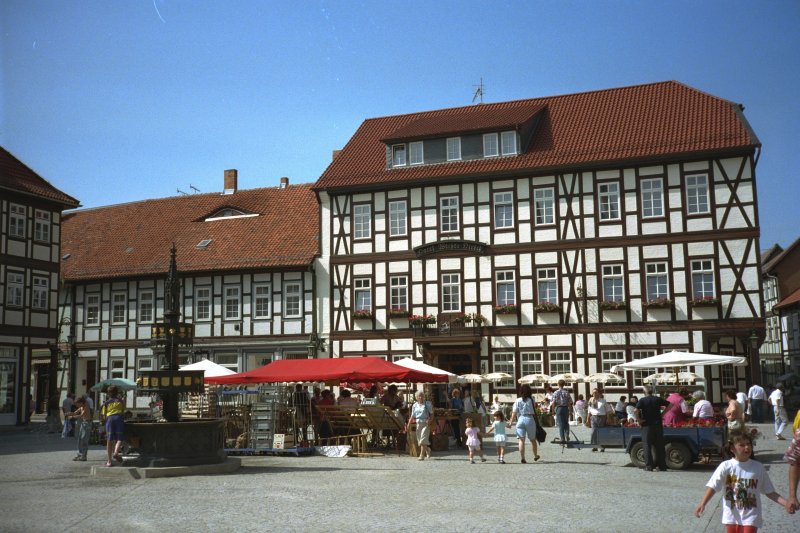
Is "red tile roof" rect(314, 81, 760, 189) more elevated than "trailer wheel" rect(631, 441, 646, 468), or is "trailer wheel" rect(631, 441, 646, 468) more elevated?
"red tile roof" rect(314, 81, 760, 189)

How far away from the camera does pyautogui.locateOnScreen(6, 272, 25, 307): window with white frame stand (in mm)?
35500

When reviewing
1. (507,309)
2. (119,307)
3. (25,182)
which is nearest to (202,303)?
(119,307)

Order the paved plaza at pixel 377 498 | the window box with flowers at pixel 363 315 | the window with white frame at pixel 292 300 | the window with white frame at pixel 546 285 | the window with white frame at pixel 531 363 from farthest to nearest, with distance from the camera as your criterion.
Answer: the window with white frame at pixel 292 300 < the window box with flowers at pixel 363 315 < the window with white frame at pixel 546 285 < the window with white frame at pixel 531 363 < the paved plaza at pixel 377 498

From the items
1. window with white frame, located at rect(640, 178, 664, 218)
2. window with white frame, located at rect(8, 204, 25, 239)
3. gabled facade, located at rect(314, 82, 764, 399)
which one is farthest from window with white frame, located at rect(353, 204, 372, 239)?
window with white frame, located at rect(8, 204, 25, 239)

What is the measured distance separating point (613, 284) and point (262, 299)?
1542 cm

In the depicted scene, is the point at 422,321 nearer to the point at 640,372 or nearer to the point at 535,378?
the point at 535,378

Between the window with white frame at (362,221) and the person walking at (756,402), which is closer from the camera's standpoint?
the person walking at (756,402)

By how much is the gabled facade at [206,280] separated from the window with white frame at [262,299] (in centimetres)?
4

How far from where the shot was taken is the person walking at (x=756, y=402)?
29562 mm

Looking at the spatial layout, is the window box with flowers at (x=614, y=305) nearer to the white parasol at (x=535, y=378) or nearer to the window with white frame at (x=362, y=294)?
the white parasol at (x=535, y=378)

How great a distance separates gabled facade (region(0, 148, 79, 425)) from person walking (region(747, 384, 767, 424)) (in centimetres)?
2618

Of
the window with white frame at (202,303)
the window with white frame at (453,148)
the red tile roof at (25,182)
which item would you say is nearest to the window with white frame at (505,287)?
the window with white frame at (453,148)

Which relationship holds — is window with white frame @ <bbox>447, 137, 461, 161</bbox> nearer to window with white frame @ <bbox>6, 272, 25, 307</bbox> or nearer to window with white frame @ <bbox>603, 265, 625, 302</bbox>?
window with white frame @ <bbox>603, 265, 625, 302</bbox>

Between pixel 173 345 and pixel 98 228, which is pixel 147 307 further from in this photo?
pixel 173 345
